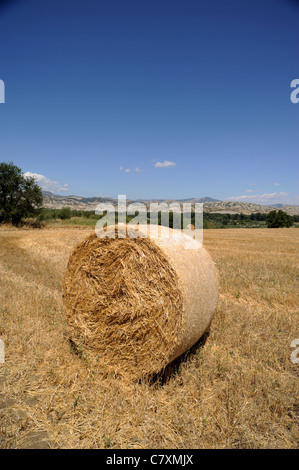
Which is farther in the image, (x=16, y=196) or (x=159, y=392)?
(x=16, y=196)

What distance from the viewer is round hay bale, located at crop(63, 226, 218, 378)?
3418 millimetres

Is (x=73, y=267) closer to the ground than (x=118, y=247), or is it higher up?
closer to the ground

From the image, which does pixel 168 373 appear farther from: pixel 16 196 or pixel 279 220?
pixel 279 220

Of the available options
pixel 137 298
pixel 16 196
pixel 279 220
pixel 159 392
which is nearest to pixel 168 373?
pixel 159 392

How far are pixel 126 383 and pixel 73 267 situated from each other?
1.96 meters

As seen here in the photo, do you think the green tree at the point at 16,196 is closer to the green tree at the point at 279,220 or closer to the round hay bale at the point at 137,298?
the round hay bale at the point at 137,298

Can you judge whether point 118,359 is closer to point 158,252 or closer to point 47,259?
point 158,252

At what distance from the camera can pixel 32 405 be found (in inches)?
119

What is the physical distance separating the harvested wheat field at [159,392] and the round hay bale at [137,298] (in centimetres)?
32

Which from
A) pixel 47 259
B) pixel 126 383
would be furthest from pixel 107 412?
pixel 47 259

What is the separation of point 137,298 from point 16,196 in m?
28.0

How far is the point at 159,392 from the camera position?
3.28 meters

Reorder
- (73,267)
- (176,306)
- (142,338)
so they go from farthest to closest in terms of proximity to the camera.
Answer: (73,267) → (142,338) → (176,306)

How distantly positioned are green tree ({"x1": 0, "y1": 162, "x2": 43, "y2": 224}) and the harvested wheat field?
79.9ft
